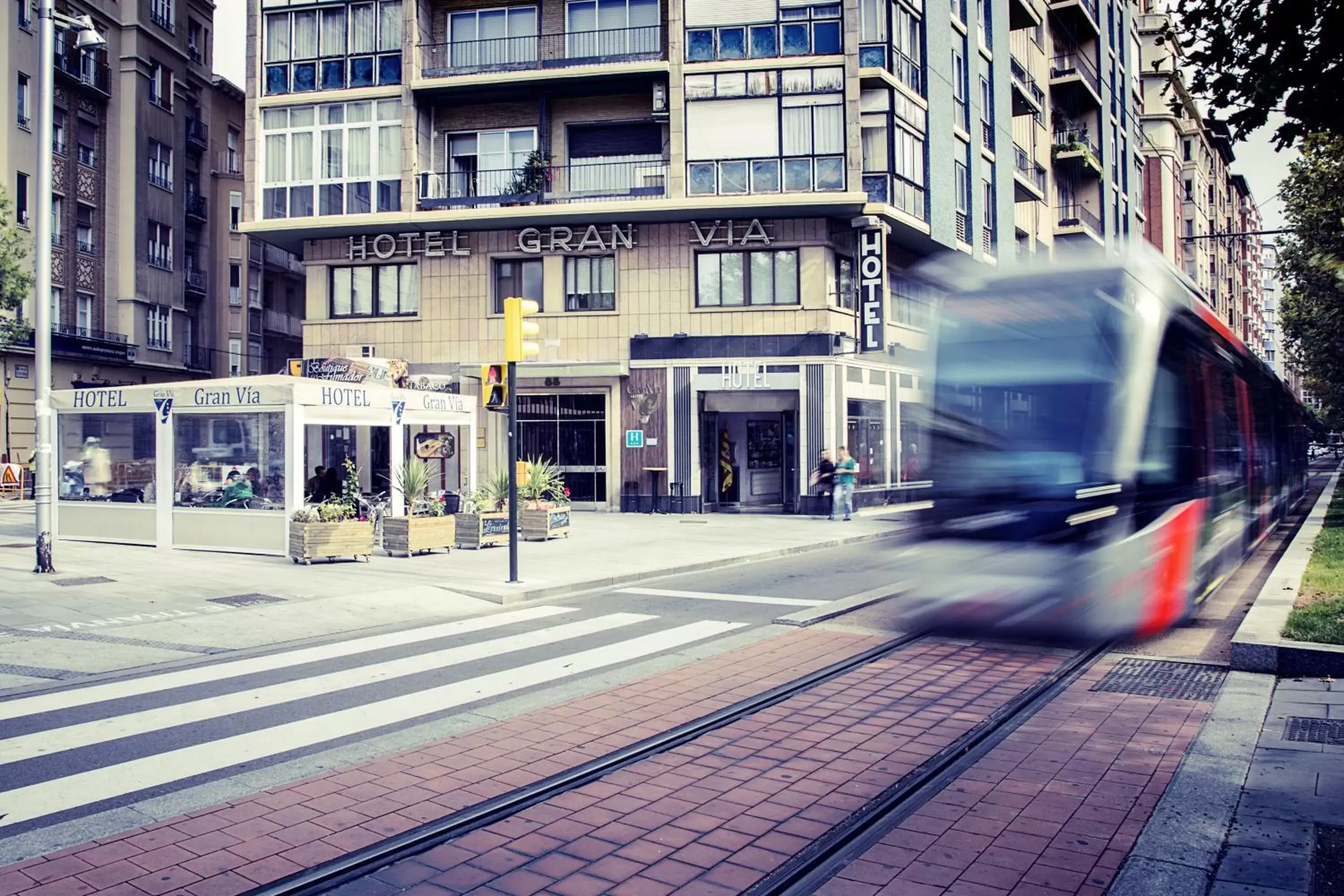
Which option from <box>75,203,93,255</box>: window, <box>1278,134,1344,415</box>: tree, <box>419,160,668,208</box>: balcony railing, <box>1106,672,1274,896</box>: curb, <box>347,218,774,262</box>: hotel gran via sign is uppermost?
<box>75,203,93,255</box>: window

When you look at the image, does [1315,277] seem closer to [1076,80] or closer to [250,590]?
[1076,80]

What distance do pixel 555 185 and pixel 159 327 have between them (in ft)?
84.8

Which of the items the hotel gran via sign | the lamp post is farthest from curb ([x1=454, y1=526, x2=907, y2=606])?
the hotel gran via sign

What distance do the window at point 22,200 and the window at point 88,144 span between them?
11.0 feet

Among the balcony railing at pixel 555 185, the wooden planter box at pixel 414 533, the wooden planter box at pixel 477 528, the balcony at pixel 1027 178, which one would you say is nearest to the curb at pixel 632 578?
the wooden planter box at pixel 414 533

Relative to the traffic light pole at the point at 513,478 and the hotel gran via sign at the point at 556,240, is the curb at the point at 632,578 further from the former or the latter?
the hotel gran via sign at the point at 556,240

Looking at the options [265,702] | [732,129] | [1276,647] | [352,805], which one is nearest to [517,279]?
[732,129]

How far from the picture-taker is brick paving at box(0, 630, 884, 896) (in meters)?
3.98

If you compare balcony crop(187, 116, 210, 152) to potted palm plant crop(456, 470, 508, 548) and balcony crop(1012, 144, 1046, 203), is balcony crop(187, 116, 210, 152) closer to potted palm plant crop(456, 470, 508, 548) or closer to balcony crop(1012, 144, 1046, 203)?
balcony crop(1012, 144, 1046, 203)

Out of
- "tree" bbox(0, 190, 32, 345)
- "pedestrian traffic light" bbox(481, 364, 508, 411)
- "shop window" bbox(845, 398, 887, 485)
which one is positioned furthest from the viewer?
"tree" bbox(0, 190, 32, 345)

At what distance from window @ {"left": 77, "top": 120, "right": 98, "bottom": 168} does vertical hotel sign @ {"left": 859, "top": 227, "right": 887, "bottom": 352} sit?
32568 mm

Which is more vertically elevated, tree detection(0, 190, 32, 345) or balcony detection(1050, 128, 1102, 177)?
balcony detection(1050, 128, 1102, 177)

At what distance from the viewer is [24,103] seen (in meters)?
37.9

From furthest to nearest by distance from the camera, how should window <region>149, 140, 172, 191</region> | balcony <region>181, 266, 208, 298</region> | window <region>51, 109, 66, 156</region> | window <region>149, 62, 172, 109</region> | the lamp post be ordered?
1. balcony <region>181, 266, 208, 298</region>
2. window <region>149, 62, 172, 109</region>
3. window <region>149, 140, 172, 191</region>
4. window <region>51, 109, 66, 156</region>
5. the lamp post
